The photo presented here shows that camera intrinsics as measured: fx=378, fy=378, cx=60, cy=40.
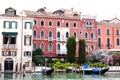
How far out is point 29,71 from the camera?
43.2 metres

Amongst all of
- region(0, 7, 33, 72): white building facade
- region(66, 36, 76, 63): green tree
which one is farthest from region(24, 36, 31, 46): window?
region(66, 36, 76, 63): green tree

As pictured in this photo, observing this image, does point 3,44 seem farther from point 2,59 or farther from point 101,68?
point 101,68

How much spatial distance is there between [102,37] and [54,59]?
8.75m

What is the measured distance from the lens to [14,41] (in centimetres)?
4397

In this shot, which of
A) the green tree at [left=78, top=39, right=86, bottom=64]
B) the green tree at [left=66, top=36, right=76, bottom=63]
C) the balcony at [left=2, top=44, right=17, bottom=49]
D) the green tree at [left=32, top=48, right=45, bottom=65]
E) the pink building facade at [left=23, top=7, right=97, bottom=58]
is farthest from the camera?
the pink building facade at [left=23, top=7, right=97, bottom=58]

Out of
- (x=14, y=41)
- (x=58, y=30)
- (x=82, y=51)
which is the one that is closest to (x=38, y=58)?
(x=14, y=41)

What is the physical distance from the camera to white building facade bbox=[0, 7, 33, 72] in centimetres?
4341

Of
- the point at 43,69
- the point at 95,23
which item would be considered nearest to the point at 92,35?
the point at 95,23

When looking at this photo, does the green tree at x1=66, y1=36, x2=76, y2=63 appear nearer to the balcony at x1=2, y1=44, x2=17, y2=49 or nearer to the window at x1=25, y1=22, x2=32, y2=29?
the window at x1=25, y1=22, x2=32, y2=29

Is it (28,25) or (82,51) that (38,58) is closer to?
(28,25)

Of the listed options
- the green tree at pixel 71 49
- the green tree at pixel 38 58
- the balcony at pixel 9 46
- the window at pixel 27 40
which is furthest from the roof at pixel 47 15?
the balcony at pixel 9 46

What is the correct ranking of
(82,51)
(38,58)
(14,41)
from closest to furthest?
1. (14,41)
2. (38,58)
3. (82,51)

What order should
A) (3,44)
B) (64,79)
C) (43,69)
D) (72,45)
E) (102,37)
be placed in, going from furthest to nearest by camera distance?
(102,37) < (72,45) < (3,44) < (43,69) < (64,79)

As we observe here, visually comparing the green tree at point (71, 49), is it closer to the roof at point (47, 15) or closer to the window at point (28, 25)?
the roof at point (47, 15)
